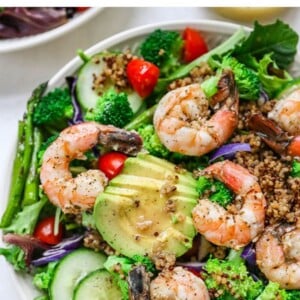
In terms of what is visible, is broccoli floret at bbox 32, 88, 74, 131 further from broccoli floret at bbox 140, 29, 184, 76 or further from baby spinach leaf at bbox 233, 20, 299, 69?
baby spinach leaf at bbox 233, 20, 299, 69

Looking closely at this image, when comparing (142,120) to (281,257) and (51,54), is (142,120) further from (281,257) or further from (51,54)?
(281,257)

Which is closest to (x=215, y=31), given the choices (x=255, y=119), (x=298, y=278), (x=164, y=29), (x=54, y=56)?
(x=164, y=29)

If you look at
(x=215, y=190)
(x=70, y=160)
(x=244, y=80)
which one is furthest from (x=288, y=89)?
(x=70, y=160)

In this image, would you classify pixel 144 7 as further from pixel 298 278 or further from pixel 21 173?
pixel 298 278

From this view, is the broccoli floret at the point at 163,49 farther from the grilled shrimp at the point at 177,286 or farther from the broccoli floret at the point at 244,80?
the grilled shrimp at the point at 177,286

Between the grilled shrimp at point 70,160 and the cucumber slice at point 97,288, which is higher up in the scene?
the grilled shrimp at point 70,160

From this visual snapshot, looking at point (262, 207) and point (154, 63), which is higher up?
point (154, 63)

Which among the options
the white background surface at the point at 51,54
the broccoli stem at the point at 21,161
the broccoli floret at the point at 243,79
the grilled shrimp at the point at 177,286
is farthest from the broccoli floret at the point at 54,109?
the grilled shrimp at the point at 177,286
